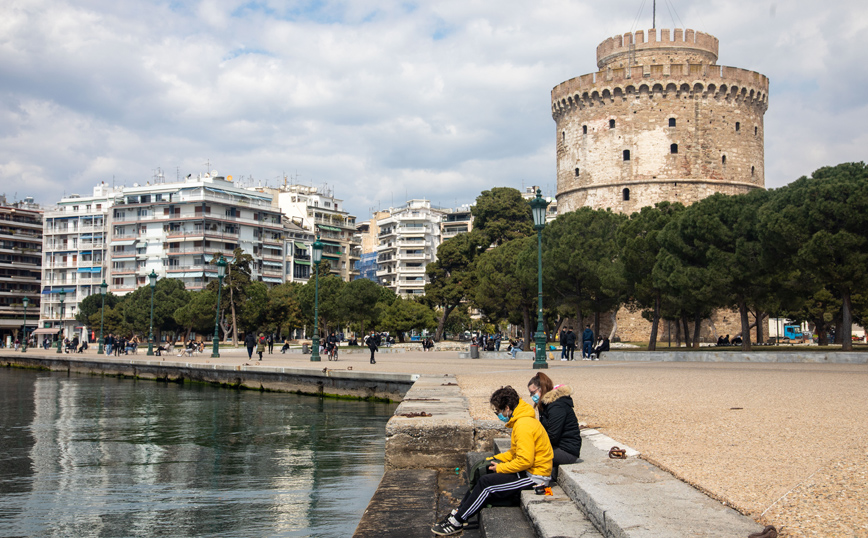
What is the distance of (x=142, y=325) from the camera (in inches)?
2968

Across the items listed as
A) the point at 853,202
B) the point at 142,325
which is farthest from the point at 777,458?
the point at 142,325

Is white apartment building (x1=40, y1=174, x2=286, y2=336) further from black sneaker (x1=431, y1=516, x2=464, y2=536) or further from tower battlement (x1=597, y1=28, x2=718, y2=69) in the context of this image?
black sneaker (x1=431, y1=516, x2=464, y2=536)

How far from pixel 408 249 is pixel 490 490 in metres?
110

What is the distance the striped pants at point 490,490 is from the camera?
20.2ft

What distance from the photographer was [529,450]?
616 cm

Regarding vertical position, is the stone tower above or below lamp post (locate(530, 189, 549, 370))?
above

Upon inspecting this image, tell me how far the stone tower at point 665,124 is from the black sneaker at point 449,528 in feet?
158

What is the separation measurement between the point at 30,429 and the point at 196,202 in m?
75.4

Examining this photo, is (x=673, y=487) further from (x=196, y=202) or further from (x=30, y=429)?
(x=196, y=202)

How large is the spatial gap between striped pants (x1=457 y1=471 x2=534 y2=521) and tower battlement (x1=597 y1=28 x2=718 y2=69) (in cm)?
5093

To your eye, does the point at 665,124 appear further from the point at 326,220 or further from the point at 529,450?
the point at 326,220

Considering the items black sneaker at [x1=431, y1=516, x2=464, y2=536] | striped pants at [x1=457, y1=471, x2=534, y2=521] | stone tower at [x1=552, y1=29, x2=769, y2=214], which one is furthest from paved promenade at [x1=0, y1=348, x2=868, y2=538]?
stone tower at [x1=552, y1=29, x2=769, y2=214]

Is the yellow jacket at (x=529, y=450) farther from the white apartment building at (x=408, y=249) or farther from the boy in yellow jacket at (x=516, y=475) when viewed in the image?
the white apartment building at (x=408, y=249)

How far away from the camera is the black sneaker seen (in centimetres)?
617
